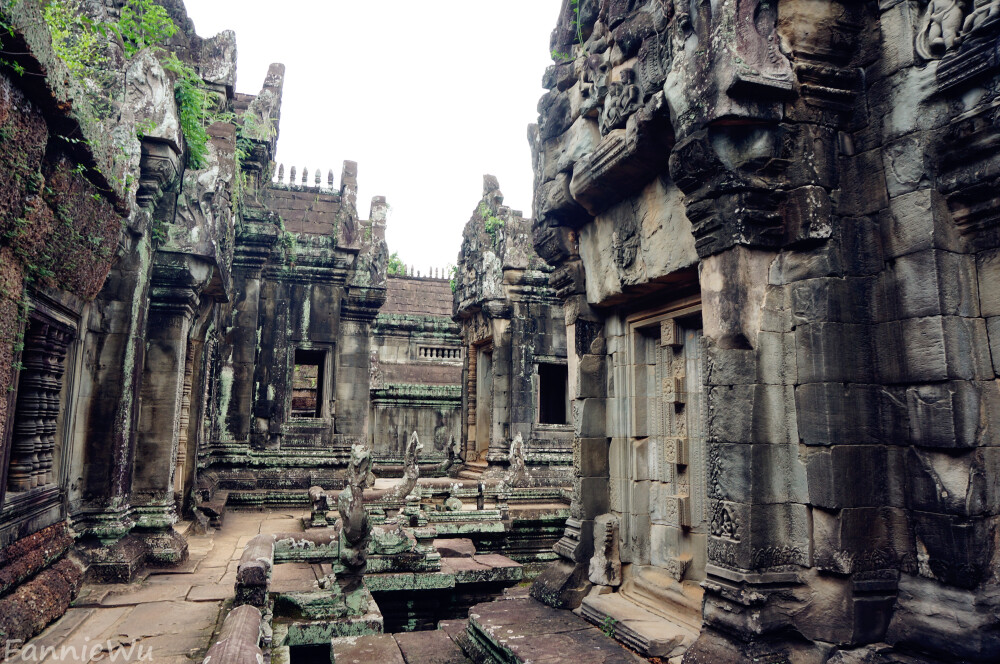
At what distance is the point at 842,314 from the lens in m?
3.58

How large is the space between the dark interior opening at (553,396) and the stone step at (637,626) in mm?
9409

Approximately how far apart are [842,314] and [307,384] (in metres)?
22.4

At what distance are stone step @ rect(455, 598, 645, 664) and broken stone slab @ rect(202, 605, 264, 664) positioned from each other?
1.60m

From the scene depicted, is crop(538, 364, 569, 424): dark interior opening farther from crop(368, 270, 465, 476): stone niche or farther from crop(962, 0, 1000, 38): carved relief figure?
crop(962, 0, 1000, 38): carved relief figure

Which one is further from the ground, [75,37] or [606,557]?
[75,37]

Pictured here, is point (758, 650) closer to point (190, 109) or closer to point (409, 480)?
point (409, 480)

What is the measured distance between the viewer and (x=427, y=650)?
5.03 metres

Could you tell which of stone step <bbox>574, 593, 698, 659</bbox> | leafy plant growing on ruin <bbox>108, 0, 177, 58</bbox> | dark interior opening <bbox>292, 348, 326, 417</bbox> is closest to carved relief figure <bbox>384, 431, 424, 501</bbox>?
dark interior opening <bbox>292, 348, 326, 417</bbox>

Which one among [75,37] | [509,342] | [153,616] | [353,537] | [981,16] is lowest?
[153,616]

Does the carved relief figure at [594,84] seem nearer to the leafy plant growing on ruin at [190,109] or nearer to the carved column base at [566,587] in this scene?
the carved column base at [566,587]

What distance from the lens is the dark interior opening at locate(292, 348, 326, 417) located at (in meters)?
14.0

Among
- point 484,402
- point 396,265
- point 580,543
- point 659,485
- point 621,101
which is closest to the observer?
point 621,101

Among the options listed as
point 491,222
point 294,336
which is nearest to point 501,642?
point 294,336

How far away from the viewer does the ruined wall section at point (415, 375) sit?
722 inches
